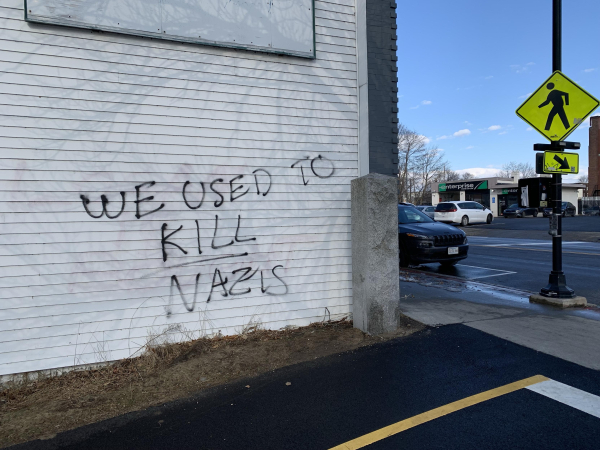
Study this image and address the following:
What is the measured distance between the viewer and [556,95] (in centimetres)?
656

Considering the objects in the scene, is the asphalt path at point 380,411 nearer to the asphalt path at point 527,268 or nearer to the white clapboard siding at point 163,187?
the white clapboard siding at point 163,187

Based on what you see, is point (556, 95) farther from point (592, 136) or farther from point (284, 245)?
point (592, 136)

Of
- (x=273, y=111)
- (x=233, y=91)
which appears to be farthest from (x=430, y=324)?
(x=233, y=91)

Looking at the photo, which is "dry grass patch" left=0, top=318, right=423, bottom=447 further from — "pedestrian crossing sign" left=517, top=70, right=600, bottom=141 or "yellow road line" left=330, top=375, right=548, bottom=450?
"pedestrian crossing sign" left=517, top=70, right=600, bottom=141

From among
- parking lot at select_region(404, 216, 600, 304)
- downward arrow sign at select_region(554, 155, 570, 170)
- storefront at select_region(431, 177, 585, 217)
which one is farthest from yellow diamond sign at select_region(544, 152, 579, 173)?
storefront at select_region(431, 177, 585, 217)

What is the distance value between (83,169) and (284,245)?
2.50m

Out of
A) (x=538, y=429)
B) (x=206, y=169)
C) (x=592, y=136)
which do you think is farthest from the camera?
(x=592, y=136)

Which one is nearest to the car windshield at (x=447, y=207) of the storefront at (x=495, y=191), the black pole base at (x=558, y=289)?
the storefront at (x=495, y=191)

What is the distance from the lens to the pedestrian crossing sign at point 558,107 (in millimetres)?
6512

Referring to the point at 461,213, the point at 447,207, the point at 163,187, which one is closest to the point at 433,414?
the point at 163,187

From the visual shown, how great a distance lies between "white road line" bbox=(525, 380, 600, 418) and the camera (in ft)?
10.8

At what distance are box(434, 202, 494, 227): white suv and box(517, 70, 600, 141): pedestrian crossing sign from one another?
75.5 ft

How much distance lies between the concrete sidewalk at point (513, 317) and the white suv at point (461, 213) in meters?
22.2

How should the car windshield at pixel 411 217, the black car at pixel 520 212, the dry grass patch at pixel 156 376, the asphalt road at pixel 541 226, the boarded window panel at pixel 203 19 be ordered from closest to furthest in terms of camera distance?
the dry grass patch at pixel 156 376 < the boarded window panel at pixel 203 19 < the car windshield at pixel 411 217 < the asphalt road at pixel 541 226 < the black car at pixel 520 212
